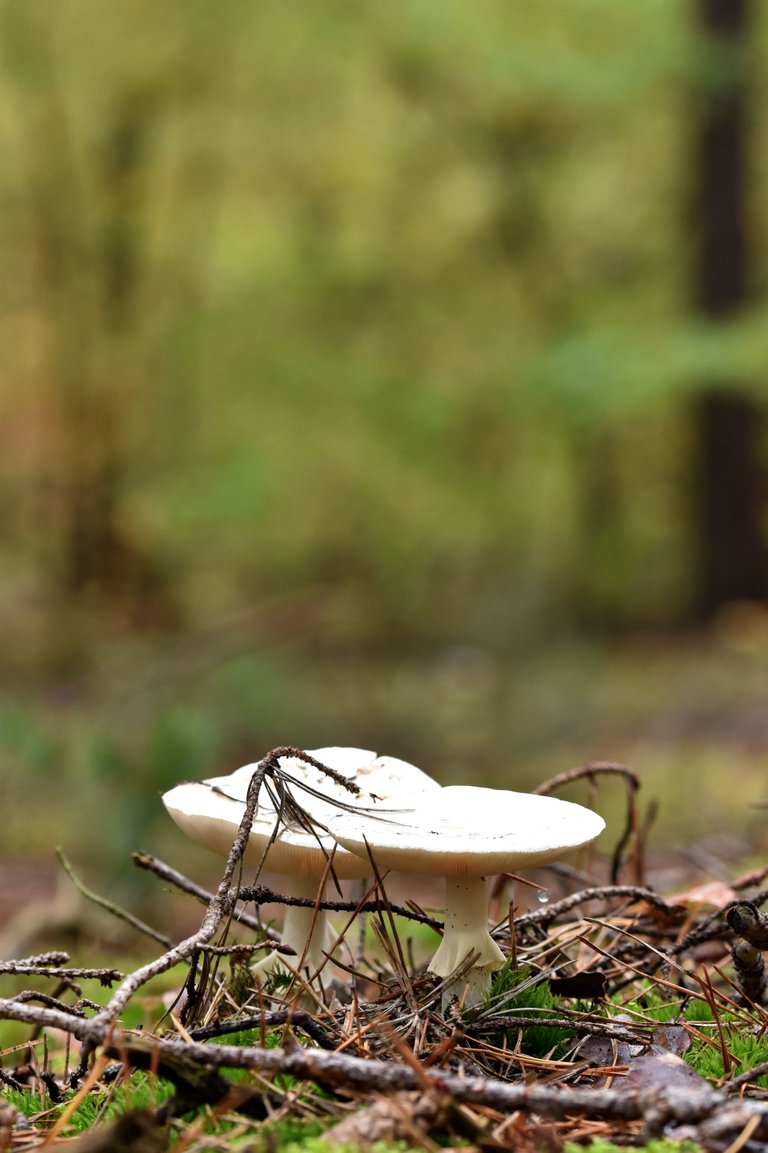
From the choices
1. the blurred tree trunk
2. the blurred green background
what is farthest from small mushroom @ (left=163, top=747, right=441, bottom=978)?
the blurred tree trunk

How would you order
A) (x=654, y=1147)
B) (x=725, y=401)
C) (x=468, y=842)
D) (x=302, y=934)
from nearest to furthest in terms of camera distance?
(x=654, y=1147) < (x=468, y=842) < (x=302, y=934) < (x=725, y=401)

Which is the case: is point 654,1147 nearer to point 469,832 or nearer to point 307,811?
point 469,832

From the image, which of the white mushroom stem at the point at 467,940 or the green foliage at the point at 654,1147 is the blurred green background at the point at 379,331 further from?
the green foliage at the point at 654,1147

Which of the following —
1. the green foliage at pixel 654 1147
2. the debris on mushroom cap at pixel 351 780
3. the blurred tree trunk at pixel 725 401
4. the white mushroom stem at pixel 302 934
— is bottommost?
the green foliage at pixel 654 1147

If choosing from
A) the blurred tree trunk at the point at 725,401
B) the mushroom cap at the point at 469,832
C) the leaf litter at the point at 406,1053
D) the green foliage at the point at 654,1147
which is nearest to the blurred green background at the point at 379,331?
the blurred tree trunk at the point at 725,401

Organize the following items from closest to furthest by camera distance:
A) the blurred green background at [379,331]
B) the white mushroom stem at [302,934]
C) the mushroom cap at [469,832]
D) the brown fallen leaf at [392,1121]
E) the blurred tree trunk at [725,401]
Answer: the brown fallen leaf at [392,1121] < the mushroom cap at [469,832] < the white mushroom stem at [302,934] < the blurred green background at [379,331] < the blurred tree trunk at [725,401]

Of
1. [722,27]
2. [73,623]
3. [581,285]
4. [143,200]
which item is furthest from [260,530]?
[722,27]

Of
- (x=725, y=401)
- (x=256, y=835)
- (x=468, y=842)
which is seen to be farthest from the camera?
(x=725, y=401)

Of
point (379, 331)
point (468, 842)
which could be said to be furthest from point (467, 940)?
point (379, 331)
